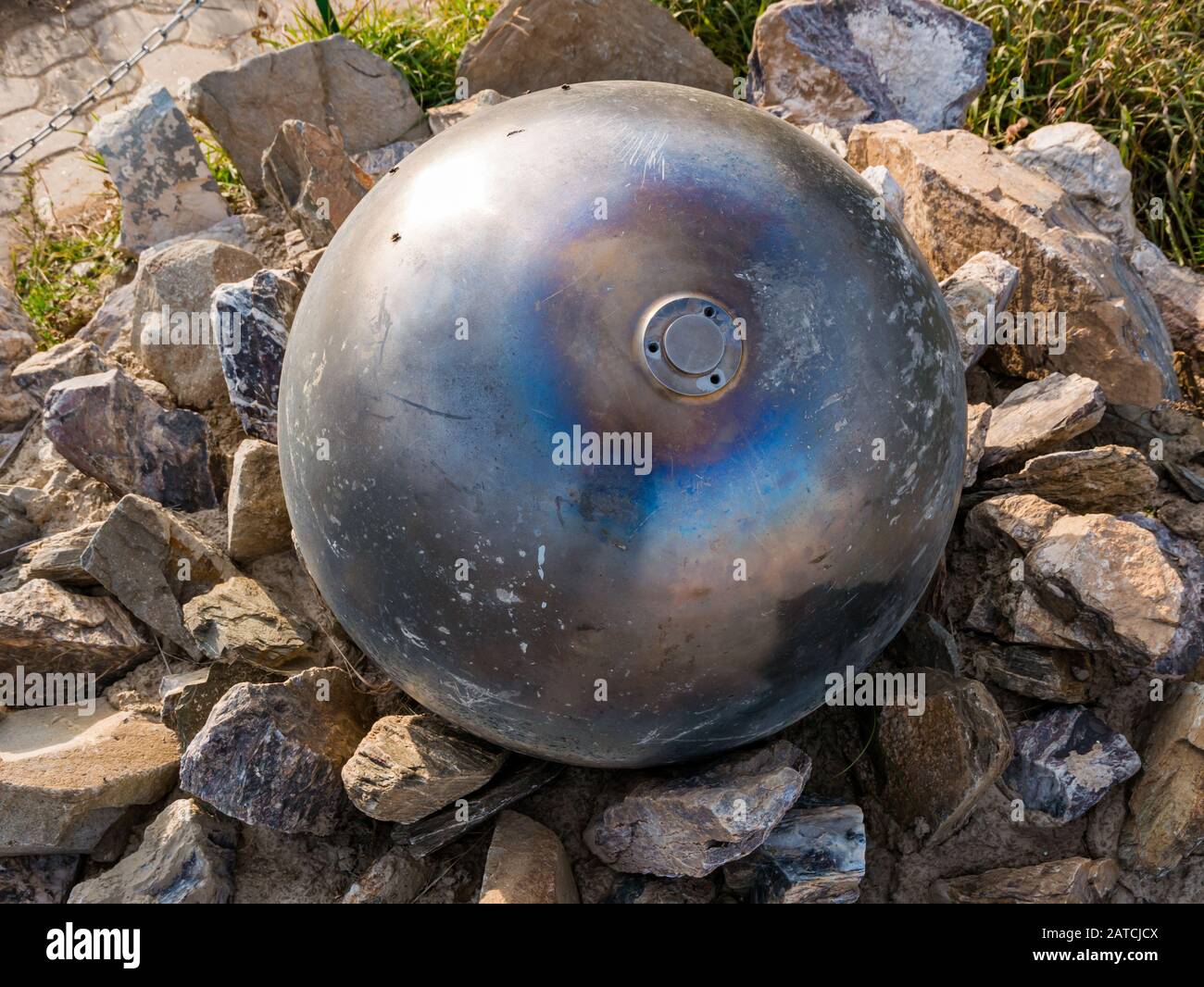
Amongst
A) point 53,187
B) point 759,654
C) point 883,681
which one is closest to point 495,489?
point 759,654

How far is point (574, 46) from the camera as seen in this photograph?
4.23m

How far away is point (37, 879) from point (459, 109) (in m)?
2.90

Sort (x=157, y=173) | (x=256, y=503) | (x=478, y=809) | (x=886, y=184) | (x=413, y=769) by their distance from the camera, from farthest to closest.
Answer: (x=157, y=173) < (x=886, y=184) < (x=256, y=503) < (x=478, y=809) < (x=413, y=769)

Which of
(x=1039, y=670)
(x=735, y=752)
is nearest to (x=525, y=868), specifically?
(x=735, y=752)

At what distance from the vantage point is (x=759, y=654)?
2.12 meters

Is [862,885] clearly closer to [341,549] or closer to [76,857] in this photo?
[341,549]

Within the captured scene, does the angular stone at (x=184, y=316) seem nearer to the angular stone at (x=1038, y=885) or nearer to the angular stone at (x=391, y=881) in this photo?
the angular stone at (x=391, y=881)

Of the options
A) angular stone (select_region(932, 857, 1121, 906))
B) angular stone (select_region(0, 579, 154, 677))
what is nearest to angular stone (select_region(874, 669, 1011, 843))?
angular stone (select_region(932, 857, 1121, 906))

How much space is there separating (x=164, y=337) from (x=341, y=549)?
1.71 meters

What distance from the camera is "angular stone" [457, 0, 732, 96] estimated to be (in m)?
4.19

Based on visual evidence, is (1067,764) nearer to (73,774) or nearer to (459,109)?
(73,774)

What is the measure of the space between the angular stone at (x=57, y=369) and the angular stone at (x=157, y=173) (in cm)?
71

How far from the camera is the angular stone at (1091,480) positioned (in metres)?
3.07

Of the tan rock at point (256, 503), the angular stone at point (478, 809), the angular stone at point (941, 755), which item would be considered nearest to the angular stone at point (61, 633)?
the tan rock at point (256, 503)
